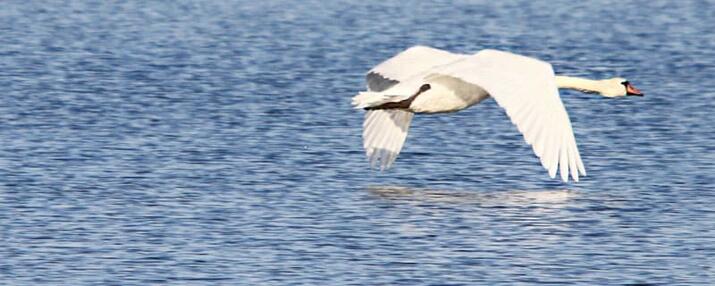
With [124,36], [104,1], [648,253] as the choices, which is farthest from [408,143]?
[104,1]

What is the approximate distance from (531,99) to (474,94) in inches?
48.4

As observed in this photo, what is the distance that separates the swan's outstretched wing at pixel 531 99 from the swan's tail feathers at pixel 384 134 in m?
1.21

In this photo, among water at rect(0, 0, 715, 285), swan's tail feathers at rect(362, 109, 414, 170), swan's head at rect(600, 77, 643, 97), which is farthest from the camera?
swan's head at rect(600, 77, 643, 97)

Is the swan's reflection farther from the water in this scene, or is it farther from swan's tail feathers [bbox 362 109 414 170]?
swan's tail feathers [bbox 362 109 414 170]

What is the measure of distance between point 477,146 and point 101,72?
629cm

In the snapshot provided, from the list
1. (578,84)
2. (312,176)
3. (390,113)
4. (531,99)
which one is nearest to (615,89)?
(578,84)

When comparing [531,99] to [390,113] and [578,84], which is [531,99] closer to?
[578,84]

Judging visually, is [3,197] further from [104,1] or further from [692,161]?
[104,1]

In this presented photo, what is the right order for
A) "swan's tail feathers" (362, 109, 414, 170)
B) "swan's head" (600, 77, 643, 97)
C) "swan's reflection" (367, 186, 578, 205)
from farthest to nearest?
"swan's head" (600, 77, 643, 97), "swan's tail feathers" (362, 109, 414, 170), "swan's reflection" (367, 186, 578, 205)

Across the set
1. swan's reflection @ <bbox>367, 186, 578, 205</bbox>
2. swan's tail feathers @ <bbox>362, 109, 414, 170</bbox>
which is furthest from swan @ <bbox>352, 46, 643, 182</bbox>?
swan's reflection @ <bbox>367, 186, 578, 205</bbox>

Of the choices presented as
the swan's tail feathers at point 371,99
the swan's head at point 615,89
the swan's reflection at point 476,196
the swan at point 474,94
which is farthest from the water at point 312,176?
the swan's tail feathers at point 371,99

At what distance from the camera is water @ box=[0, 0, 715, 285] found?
10.4 meters

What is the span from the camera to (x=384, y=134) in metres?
13.3

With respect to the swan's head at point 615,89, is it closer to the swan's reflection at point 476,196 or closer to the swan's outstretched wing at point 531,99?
the swan's reflection at point 476,196
